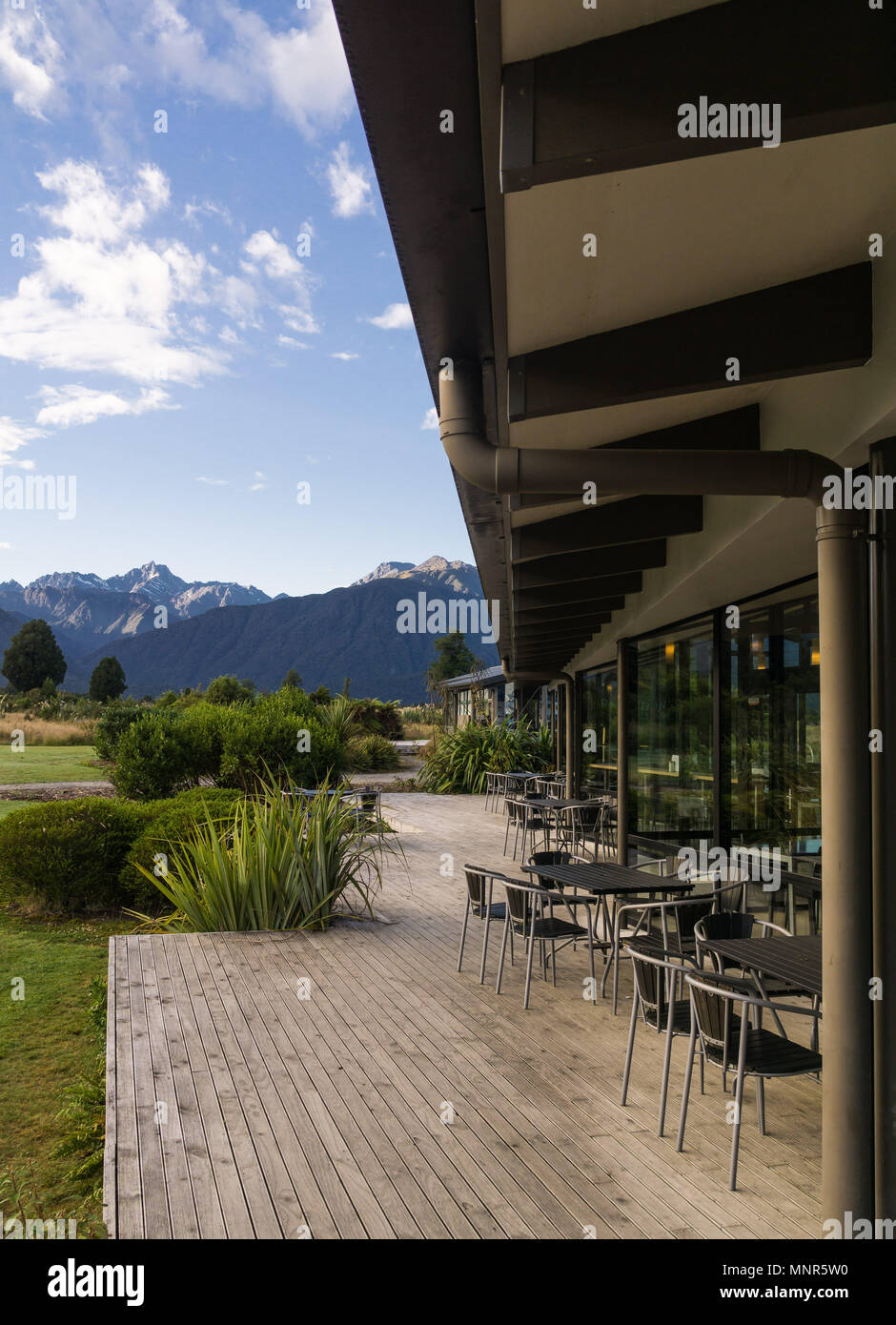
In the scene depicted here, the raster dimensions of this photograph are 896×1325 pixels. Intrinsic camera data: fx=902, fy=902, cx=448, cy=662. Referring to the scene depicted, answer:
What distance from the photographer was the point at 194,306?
28.9 metres

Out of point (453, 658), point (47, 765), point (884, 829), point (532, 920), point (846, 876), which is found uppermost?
point (453, 658)

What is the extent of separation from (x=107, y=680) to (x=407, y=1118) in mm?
57014

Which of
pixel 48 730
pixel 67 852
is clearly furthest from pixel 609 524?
pixel 48 730

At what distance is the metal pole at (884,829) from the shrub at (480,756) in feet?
53.9

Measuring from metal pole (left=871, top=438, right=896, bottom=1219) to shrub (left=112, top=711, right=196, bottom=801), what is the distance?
37.4 feet

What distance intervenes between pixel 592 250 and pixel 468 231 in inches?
21.7

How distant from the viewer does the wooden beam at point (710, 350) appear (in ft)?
8.92

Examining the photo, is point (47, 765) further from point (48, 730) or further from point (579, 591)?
point (579, 591)

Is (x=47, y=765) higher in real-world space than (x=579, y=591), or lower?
lower

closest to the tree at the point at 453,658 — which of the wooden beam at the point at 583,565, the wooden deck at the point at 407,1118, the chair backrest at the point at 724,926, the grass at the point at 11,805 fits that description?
the grass at the point at 11,805

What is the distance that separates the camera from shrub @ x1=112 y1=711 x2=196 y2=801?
41.8 ft

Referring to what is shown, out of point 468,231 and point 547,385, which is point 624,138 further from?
point 547,385

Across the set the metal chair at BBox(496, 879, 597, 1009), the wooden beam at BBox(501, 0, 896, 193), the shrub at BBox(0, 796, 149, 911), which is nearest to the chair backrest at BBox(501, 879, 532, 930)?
the metal chair at BBox(496, 879, 597, 1009)

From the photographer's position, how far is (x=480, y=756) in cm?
1958
